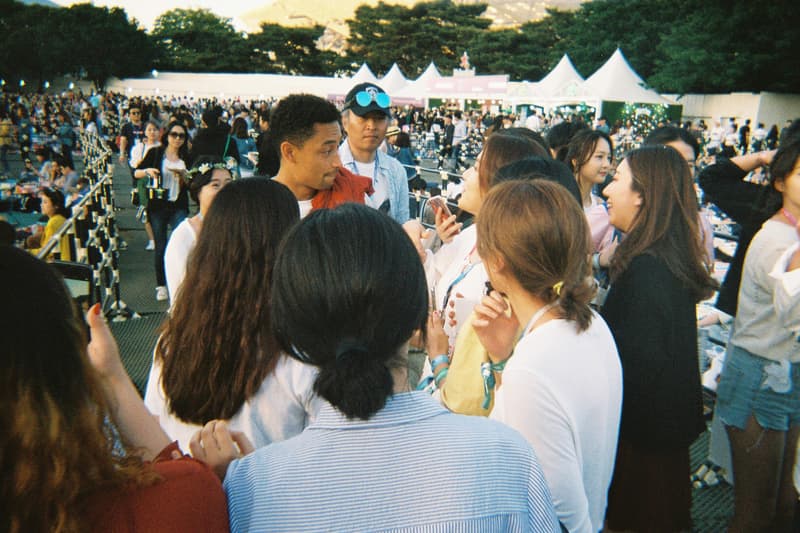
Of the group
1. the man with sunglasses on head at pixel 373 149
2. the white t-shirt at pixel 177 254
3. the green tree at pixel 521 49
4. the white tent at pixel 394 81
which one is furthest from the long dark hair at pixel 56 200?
the green tree at pixel 521 49

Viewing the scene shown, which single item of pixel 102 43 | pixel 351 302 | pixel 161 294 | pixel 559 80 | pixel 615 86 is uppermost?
pixel 102 43

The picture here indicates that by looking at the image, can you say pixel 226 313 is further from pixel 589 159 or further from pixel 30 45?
pixel 30 45

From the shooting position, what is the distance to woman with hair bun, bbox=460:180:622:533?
1.43m

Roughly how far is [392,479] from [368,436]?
0.08 meters

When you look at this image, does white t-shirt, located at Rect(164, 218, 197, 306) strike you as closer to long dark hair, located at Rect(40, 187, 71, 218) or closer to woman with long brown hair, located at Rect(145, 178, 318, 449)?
woman with long brown hair, located at Rect(145, 178, 318, 449)

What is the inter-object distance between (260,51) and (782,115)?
61.0m

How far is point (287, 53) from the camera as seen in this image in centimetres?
7394

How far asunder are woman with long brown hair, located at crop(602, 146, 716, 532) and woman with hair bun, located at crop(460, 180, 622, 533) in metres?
0.41

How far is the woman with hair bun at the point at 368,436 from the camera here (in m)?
0.98

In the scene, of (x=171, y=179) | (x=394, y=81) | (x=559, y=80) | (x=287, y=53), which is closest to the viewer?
(x=171, y=179)

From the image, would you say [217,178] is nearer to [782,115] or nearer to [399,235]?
[399,235]

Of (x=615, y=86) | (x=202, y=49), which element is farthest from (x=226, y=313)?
(x=202, y=49)

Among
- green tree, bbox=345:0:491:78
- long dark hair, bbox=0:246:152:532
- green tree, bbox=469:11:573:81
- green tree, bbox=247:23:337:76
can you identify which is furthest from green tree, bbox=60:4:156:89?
long dark hair, bbox=0:246:152:532

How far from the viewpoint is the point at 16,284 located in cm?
86
